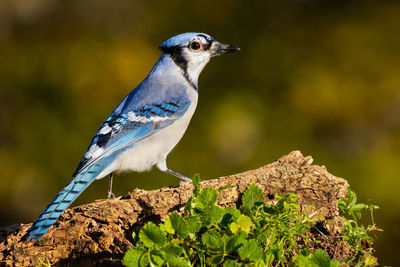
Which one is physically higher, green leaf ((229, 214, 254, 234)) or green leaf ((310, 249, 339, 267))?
green leaf ((310, 249, 339, 267))

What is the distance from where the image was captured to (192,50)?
348 centimetres

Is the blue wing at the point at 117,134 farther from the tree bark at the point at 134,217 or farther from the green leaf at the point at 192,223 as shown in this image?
the green leaf at the point at 192,223

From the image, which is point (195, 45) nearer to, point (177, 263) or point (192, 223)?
point (192, 223)

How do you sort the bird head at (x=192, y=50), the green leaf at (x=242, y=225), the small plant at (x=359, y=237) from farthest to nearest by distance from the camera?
the bird head at (x=192, y=50)
the small plant at (x=359, y=237)
the green leaf at (x=242, y=225)

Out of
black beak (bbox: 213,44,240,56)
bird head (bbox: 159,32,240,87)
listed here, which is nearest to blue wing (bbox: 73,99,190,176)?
bird head (bbox: 159,32,240,87)

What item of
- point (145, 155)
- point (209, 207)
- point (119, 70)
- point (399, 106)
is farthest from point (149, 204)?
point (399, 106)

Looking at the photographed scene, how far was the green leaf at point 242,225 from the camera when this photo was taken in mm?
1862

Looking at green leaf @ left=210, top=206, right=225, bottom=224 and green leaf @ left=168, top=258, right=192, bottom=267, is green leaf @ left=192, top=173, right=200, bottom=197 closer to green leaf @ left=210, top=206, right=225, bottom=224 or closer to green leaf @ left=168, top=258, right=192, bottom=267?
green leaf @ left=210, top=206, right=225, bottom=224

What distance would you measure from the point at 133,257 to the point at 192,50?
1994 millimetres

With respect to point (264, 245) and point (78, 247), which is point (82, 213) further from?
point (264, 245)

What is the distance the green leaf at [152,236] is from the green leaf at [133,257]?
0.03 meters

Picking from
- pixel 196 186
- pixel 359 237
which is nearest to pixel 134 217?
pixel 196 186

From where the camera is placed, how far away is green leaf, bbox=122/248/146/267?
1.72 meters

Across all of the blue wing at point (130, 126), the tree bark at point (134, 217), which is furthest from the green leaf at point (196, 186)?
the blue wing at point (130, 126)
